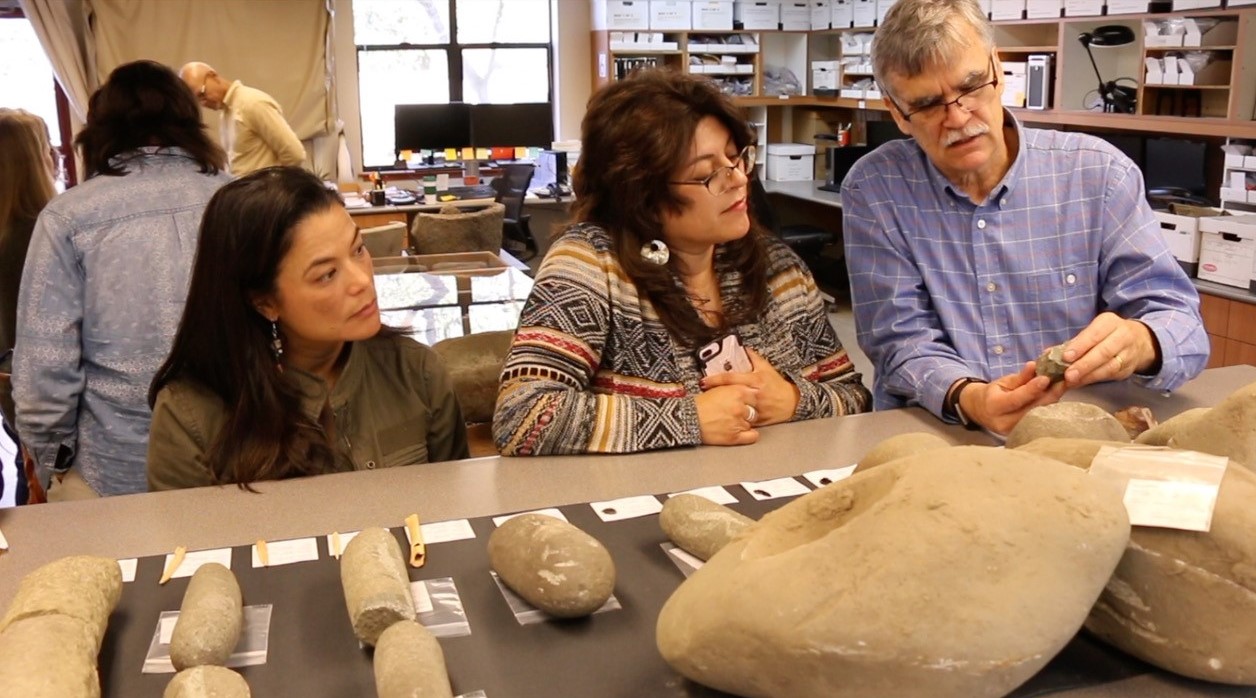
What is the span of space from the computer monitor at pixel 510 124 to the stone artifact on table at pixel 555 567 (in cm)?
661

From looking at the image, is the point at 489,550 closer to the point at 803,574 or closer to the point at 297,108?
the point at 803,574

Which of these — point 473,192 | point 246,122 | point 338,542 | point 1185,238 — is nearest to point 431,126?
point 473,192

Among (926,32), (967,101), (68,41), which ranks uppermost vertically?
(68,41)

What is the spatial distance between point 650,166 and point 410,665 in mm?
1114

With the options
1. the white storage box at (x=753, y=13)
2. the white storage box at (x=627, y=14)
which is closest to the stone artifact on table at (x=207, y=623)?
the white storage box at (x=627, y=14)

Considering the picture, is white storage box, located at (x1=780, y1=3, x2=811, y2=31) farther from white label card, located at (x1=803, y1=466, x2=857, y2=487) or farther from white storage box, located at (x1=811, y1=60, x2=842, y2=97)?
white label card, located at (x1=803, y1=466, x2=857, y2=487)

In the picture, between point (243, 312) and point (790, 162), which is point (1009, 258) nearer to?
point (243, 312)

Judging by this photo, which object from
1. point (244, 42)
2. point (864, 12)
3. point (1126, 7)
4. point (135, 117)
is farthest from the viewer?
point (244, 42)

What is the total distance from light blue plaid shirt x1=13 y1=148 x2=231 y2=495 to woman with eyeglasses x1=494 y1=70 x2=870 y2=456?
3.47 ft

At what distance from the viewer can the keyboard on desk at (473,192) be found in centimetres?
688

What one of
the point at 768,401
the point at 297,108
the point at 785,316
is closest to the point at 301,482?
the point at 768,401

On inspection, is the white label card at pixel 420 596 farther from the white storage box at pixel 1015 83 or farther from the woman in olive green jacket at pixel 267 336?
the white storage box at pixel 1015 83

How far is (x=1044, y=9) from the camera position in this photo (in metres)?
4.95

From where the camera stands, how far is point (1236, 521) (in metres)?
0.87
